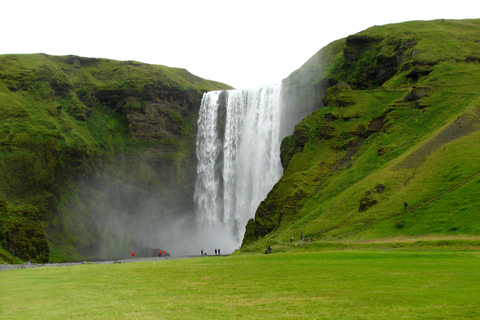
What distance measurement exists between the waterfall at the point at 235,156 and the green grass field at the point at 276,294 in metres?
54.3

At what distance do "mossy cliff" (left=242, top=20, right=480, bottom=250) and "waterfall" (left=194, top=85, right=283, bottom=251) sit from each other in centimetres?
804

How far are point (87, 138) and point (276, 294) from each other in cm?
8307

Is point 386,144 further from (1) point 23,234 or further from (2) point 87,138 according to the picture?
(2) point 87,138

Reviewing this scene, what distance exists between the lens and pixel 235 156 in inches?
3487

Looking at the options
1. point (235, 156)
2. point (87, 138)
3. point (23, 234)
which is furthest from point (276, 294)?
point (87, 138)

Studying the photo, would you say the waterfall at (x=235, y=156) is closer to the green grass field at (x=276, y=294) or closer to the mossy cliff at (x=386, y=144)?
the mossy cliff at (x=386, y=144)

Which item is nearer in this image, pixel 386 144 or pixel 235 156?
pixel 386 144

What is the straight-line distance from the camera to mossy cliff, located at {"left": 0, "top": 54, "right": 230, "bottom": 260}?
241 ft

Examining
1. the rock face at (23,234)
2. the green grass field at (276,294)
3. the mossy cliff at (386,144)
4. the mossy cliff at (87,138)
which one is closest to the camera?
the green grass field at (276,294)

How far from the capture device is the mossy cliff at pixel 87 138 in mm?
73500

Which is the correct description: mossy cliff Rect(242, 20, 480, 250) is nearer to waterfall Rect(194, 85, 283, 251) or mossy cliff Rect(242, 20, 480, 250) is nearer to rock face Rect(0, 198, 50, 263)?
waterfall Rect(194, 85, 283, 251)

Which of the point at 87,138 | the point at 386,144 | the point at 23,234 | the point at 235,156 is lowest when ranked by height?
the point at 23,234

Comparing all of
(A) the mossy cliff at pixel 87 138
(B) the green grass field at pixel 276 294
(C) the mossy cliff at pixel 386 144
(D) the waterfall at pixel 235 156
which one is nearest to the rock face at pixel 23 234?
(A) the mossy cliff at pixel 87 138

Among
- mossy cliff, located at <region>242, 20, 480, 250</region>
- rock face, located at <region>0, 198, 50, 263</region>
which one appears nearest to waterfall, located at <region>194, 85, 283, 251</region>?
mossy cliff, located at <region>242, 20, 480, 250</region>
